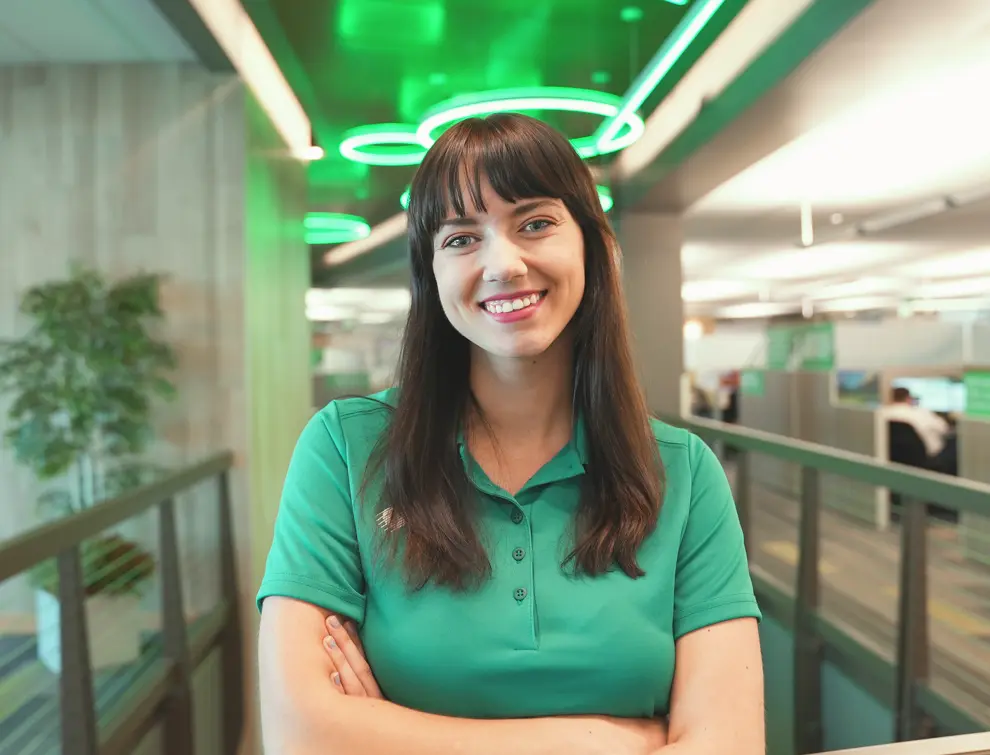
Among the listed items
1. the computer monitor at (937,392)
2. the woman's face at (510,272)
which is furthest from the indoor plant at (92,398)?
the computer monitor at (937,392)

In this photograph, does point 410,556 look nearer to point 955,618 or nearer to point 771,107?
point 955,618

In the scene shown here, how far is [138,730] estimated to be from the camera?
2.50 meters

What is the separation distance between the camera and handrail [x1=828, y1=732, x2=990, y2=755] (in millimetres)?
755

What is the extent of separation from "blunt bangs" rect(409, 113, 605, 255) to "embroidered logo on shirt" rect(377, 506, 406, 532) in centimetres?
34

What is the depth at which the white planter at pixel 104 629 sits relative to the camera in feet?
8.80

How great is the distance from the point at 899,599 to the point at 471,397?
2.13 meters

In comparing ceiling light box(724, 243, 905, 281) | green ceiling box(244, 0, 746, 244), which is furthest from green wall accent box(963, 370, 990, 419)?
ceiling light box(724, 243, 905, 281)

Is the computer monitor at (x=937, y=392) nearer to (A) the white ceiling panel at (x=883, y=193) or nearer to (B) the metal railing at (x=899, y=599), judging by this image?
(A) the white ceiling panel at (x=883, y=193)

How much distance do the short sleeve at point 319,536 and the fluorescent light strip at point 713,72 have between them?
3041 millimetres

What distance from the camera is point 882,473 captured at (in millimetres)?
2562

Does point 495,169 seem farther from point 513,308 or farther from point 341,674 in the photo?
point 341,674

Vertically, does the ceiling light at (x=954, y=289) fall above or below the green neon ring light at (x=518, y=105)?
below

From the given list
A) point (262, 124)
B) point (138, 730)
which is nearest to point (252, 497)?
point (138, 730)

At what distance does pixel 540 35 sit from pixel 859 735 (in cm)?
322
